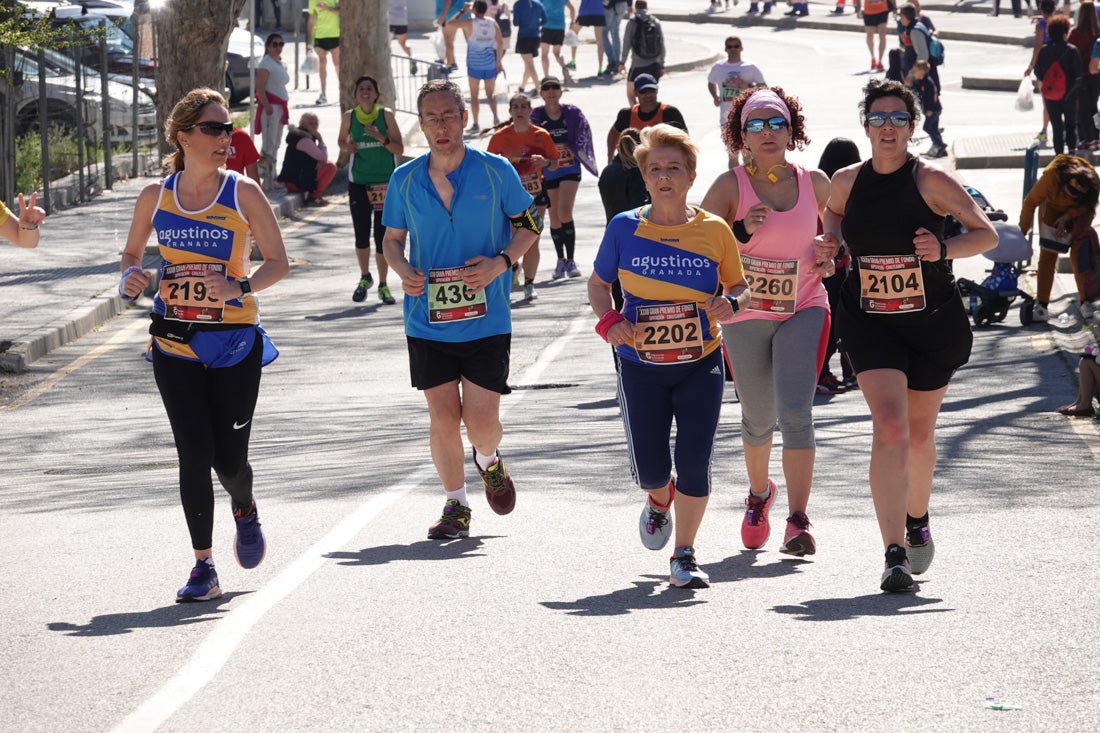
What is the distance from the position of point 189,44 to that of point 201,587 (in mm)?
13473

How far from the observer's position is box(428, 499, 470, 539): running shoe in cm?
809

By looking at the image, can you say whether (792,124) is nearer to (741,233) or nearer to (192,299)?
(741,233)

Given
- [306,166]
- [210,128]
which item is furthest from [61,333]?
[306,166]

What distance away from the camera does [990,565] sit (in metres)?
7.38

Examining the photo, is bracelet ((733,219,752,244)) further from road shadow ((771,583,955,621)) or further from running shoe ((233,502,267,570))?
running shoe ((233,502,267,570))

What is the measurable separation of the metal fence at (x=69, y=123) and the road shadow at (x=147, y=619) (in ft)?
48.8

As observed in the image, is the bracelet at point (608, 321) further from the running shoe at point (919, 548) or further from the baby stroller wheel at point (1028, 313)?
the baby stroller wheel at point (1028, 313)

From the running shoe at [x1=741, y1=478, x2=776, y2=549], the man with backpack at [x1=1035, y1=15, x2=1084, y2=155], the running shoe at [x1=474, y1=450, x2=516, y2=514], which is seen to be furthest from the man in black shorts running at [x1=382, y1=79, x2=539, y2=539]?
the man with backpack at [x1=1035, y1=15, x2=1084, y2=155]

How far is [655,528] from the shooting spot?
7301mm

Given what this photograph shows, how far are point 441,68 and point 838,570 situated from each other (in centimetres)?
2729

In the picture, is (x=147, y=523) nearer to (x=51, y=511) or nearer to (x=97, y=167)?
(x=51, y=511)

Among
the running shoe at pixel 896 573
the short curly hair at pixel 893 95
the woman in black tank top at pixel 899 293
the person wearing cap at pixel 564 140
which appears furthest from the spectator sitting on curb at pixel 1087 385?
the person wearing cap at pixel 564 140

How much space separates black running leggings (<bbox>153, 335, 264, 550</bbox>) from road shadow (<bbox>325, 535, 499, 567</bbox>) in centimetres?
75

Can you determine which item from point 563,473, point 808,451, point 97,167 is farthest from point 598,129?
point 808,451
